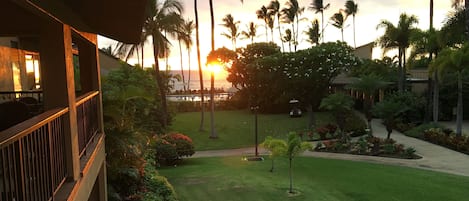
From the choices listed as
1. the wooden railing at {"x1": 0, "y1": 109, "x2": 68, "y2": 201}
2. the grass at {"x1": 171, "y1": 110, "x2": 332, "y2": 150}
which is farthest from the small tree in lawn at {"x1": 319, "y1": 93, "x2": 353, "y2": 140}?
the wooden railing at {"x1": 0, "y1": 109, "x2": 68, "y2": 201}

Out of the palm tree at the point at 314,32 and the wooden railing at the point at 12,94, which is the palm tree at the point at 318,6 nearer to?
the palm tree at the point at 314,32

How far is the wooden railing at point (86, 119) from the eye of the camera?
5.89 m

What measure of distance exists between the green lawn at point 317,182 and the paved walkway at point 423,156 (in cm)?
147

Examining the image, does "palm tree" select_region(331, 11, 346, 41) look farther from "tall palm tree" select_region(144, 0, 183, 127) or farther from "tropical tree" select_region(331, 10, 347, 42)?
"tall palm tree" select_region(144, 0, 183, 127)

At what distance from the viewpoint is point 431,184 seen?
48.2 feet

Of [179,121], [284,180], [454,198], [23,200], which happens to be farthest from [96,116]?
[179,121]

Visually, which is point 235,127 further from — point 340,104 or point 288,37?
point 288,37

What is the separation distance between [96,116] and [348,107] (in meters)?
19.5

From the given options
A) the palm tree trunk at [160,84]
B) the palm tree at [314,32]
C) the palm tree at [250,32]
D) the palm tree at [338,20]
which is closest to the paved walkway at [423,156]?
the palm tree trunk at [160,84]

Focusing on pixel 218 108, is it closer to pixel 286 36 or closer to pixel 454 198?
pixel 286 36

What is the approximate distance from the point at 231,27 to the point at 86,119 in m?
48.8

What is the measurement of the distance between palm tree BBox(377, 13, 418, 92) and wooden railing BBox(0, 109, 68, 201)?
2947 cm

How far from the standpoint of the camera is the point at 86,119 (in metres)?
6.72

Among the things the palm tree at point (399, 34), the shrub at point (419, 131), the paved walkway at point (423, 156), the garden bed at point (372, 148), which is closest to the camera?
the paved walkway at point (423, 156)
